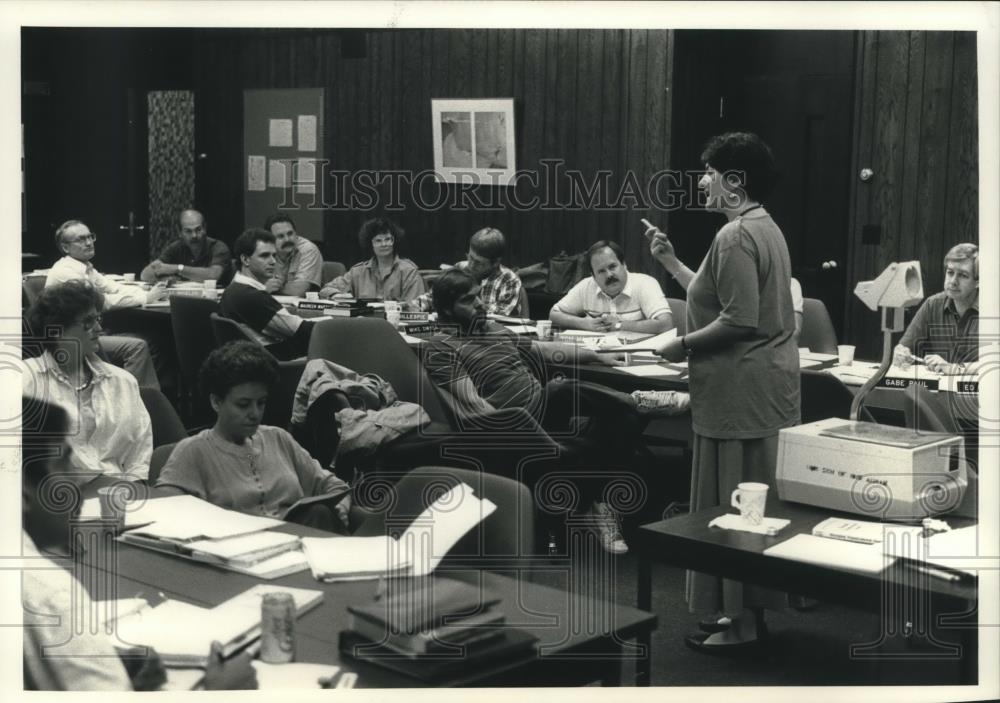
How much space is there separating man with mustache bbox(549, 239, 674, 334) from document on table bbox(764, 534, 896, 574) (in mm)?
2928

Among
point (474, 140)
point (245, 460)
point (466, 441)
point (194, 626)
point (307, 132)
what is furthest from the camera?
point (307, 132)

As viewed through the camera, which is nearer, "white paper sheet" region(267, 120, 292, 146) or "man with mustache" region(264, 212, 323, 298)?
"man with mustache" region(264, 212, 323, 298)

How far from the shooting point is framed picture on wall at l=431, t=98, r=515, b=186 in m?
8.83

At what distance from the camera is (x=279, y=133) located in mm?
10109

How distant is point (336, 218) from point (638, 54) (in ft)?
9.82

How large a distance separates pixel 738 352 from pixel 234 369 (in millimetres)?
1536

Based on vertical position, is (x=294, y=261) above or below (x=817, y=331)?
above

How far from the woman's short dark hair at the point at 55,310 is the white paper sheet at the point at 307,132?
249 inches

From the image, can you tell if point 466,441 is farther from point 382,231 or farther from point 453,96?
point 453,96

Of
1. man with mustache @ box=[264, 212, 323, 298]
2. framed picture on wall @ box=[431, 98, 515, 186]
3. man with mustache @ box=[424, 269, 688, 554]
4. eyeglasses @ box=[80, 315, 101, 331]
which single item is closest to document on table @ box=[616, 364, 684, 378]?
man with mustache @ box=[424, 269, 688, 554]

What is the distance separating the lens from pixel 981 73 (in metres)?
3.34

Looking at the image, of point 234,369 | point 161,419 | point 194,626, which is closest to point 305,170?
point 161,419

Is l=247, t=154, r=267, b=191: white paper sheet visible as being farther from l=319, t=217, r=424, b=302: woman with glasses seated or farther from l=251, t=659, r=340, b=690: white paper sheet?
l=251, t=659, r=340, b=690: white paper sheet

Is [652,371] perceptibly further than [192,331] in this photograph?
No
